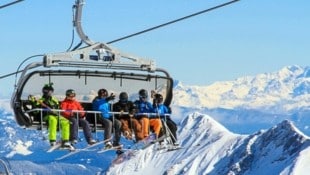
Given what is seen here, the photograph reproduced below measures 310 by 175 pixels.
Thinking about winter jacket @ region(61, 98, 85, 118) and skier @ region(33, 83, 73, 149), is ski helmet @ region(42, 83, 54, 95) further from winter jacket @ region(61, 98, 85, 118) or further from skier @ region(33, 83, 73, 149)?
winter jacket @ region(61, 98, 85, 118)

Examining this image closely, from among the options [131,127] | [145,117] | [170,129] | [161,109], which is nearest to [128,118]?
[131,127]

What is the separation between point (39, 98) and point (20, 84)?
1.15 meters

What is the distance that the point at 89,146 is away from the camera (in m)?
25.9

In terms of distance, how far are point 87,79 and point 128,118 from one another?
221 centimetres

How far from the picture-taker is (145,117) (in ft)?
96.3

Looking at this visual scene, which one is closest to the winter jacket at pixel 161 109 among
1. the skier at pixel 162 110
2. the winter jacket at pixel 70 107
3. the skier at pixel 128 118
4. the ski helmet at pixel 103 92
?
the skier at pixel 162 110

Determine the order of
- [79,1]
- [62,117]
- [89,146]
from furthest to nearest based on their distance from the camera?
[62,117], [89,146], [79,1]

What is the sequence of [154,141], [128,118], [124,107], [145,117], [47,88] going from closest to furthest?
[47,88], [154,141], [124,107], [145,117], [128,118]

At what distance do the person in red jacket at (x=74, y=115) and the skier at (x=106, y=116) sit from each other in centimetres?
54

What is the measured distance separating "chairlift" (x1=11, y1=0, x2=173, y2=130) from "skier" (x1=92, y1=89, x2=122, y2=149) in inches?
8.3

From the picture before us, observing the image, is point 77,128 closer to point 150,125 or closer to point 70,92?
point 70,92

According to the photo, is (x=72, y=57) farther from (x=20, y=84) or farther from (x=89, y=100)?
(x=89, y=100)

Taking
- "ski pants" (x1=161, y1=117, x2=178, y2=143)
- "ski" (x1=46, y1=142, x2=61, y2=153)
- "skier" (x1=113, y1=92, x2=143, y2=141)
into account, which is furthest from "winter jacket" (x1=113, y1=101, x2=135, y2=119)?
"ski" (x1=46, y1=142, x2=61, y2=153)

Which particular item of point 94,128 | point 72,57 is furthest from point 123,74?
point 72,57
